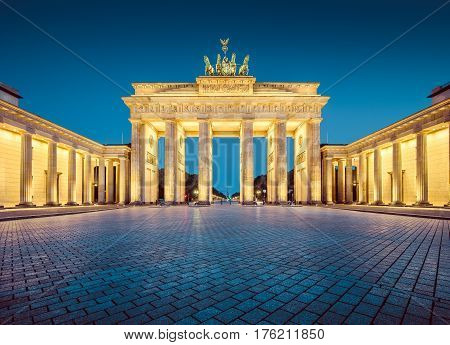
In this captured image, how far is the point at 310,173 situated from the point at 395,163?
9732mm

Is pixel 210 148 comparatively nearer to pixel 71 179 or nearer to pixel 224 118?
pixel 224 118

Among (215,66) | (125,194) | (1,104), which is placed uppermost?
(215,66)

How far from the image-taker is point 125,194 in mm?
34688

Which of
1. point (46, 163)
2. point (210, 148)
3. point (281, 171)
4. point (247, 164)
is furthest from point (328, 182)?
point (46, 163)

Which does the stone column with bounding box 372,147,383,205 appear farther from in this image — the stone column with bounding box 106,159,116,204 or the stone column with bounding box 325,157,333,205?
the stone column with bounding box 106,159,116,204

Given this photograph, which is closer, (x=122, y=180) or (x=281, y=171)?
(x=281, y=171)

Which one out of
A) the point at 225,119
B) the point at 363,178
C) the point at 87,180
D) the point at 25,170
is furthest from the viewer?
the point at 87,180

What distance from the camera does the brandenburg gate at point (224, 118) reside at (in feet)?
101

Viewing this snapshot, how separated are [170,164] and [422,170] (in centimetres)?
2867

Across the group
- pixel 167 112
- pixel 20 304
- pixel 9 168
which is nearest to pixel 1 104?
pixel 9 168

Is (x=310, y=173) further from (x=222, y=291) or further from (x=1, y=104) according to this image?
(x=1, y=104)

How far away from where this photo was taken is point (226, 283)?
11.1 feet

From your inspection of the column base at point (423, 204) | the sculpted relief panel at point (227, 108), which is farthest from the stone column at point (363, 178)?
the column base at point (423, 204)

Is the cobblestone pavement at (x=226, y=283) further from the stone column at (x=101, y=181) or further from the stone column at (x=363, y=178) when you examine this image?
the stone column at (x=101, y=181)
